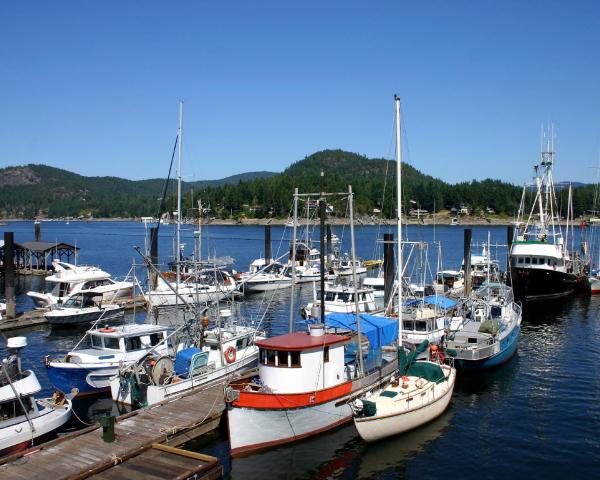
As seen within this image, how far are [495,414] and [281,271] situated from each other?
44.6m

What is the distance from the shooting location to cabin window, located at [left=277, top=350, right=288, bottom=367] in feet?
76.9

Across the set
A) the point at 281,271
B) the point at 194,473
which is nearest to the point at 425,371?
the point at 194,473

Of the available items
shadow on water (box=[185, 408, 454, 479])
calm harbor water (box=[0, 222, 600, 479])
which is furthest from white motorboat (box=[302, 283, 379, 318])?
shadow on water (box=[185, 408, 454, 479])

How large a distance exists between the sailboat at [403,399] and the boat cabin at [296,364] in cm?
188

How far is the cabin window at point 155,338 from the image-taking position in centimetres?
3137

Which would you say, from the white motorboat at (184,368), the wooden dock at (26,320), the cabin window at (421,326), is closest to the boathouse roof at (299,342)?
the white motorboat at (184,368)

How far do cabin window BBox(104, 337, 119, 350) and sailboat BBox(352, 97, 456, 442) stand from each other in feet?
43.3

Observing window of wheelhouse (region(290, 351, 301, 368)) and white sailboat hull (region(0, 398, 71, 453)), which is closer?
white sailboat hull (region(0, 398, 71, 453))

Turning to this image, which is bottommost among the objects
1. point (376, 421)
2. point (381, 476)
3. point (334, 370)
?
point (381, 476)

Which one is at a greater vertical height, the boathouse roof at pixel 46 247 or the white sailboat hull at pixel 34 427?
the boathouse roof at pixel 46 247

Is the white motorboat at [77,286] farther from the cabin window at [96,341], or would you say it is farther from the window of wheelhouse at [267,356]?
the window of wheelhouse at [267,356]

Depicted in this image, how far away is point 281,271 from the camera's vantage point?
70750 millimetres

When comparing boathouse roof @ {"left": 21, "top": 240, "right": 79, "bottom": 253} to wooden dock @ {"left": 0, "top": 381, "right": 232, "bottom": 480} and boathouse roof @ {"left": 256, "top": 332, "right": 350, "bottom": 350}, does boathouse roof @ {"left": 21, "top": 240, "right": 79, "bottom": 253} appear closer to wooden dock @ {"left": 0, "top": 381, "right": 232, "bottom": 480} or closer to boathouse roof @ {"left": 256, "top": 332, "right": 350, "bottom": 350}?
wooden dock @ {"left": 0, "top": 381, "right": 232, "bottom": 480}

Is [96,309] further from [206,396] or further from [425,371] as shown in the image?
[425,371]
